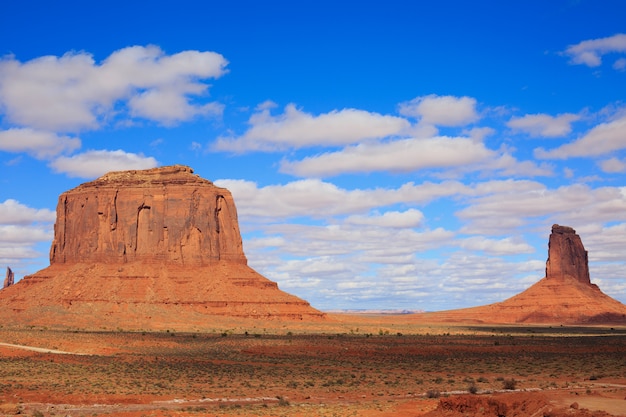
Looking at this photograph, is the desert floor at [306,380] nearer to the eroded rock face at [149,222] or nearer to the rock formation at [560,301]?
the eroded rock face at [149,222]

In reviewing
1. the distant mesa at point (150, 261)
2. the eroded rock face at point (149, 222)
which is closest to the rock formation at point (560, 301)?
the distant mesa at point (150, 261)

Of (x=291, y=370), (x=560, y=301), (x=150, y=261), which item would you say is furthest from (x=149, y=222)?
(x=560, y=301)

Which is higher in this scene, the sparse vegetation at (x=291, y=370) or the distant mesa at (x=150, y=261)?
the distant mesa at (x=150, y=261)

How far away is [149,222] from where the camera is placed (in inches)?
4491

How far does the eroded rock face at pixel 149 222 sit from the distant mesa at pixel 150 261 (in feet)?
0.53

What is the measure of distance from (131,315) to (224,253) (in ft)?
83.3

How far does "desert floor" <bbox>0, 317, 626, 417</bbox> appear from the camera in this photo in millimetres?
23516

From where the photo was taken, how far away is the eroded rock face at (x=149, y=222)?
112562 mm

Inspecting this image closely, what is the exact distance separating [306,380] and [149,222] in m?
84.7

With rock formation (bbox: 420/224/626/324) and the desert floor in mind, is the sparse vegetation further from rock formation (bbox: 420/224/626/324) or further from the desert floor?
rock formation (bbox: 420/224/626/324)

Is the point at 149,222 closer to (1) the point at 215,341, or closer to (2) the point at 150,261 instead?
(2) the point at 150,261

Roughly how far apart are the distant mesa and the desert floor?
4038 cm

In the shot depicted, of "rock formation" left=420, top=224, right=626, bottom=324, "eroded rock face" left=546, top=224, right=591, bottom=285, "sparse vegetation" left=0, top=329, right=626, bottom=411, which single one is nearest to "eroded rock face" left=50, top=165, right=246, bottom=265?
"sparse vegetation" left=0, top=329, right=626, bottom=411

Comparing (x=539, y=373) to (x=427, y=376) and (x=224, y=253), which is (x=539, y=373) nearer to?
(x=427, y=376)
